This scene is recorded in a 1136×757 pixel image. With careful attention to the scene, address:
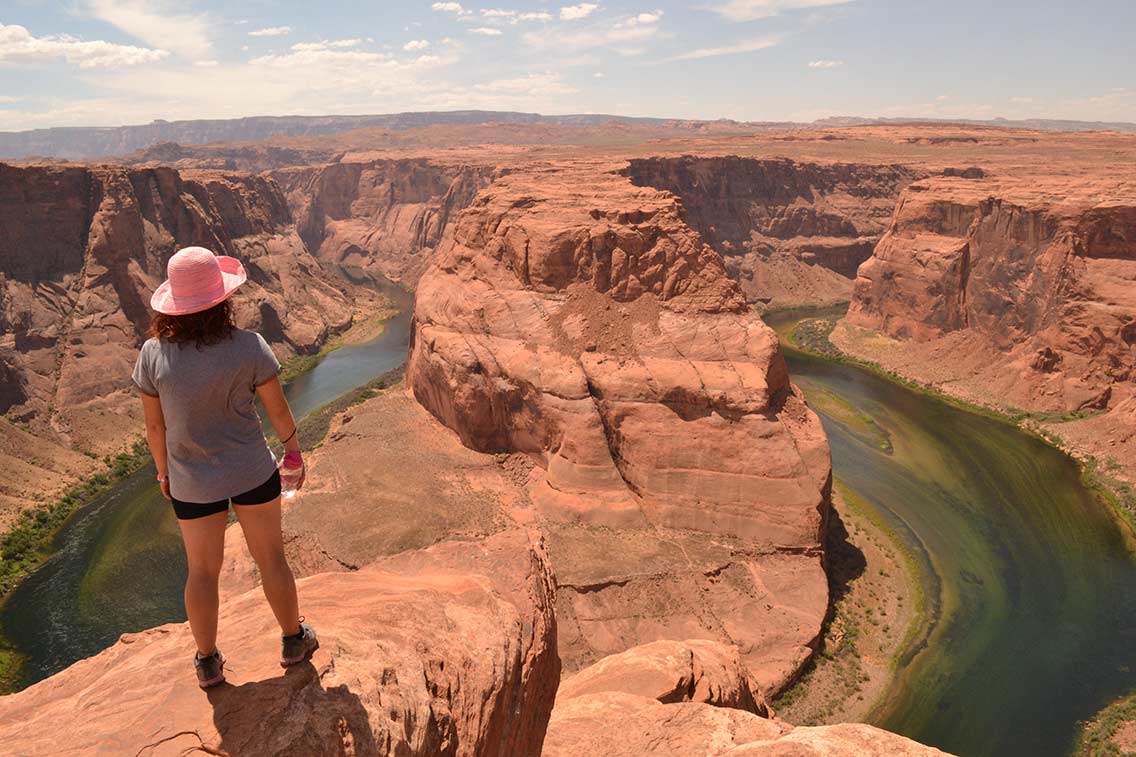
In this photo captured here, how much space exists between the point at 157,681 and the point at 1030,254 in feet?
211

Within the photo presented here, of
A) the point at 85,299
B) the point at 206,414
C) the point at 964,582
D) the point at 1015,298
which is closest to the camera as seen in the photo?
the point at 206,414

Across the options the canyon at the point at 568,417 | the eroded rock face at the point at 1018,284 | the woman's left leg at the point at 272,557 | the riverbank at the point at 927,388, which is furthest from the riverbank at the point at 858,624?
the eroded rock face at the point at 1018,284

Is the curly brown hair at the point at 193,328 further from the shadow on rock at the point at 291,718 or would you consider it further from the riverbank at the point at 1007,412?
the riverbank at the point at 1007,412

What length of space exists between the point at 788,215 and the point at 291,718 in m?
97.9

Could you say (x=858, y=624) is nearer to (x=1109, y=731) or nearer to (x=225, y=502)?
(x=1109, y=731)

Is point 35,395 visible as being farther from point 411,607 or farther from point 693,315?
point 411,607

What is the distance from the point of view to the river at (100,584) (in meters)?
29.2

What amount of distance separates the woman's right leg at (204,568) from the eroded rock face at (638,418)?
20.2 m

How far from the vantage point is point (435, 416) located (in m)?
39.8

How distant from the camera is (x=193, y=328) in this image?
5812mm

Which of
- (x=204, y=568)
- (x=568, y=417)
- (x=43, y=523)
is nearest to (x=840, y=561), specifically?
(x=568, y=417)

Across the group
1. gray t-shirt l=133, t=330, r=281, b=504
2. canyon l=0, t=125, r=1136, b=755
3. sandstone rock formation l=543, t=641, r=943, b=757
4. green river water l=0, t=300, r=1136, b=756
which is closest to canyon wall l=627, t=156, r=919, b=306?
canyon l=0, t=125, r=1136, b=755

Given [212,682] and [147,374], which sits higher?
[147,374]

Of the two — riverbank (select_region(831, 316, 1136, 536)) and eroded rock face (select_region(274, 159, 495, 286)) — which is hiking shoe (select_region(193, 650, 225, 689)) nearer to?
riverbank (select_region(831, 316, 1136, 536))
